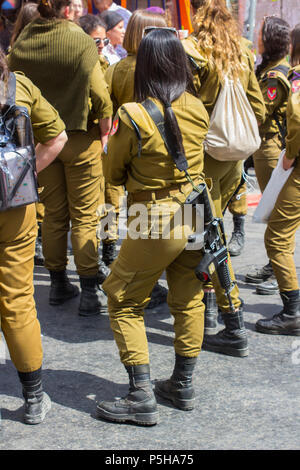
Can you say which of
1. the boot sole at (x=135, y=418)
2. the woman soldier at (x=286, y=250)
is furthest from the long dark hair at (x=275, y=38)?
the boot sole at (x=135, y=418)

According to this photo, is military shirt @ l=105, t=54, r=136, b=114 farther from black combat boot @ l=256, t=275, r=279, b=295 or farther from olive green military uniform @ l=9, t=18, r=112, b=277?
black combat boot @ l=256, t=275, r=279, b=295

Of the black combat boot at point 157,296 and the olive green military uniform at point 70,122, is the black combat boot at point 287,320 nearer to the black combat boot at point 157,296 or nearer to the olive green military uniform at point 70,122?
the black combat boot at point 157,296

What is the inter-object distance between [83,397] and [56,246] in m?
1.60

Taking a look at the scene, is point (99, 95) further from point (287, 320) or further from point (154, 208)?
point (287, 320)

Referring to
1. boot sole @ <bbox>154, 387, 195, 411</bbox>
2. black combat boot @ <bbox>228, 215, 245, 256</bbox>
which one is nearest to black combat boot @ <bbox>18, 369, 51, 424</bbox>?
boot sole @ <bbox>154, 387, 195, 411</bbox>

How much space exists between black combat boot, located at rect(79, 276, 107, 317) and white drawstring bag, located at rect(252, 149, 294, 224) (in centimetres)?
125

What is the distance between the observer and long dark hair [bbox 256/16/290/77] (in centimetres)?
508

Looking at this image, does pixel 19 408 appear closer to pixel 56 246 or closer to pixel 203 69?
pixel 56 246

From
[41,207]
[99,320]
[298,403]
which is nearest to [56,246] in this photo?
[99,320]

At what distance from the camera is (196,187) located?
3105mm

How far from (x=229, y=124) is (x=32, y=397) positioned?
6.34 ft

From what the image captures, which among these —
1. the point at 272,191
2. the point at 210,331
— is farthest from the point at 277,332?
the point at 272,191

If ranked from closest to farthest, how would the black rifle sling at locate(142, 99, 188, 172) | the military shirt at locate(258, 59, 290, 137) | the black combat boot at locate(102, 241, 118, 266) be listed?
1. the black rifle sling at locate(142, 99, 188, 172)
2. the military shirt at locate(258, 59, 290, 137)
3. the black combat boot at locate(102, 241, 118, 266)

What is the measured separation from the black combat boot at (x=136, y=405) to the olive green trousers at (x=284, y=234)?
144cm
